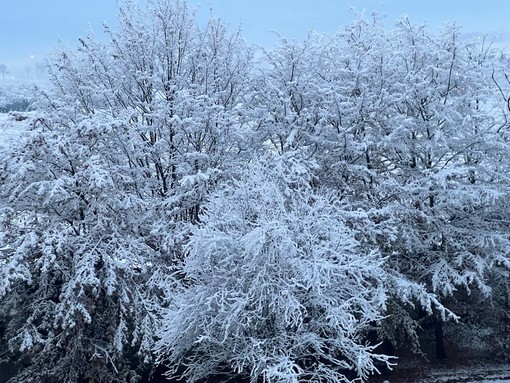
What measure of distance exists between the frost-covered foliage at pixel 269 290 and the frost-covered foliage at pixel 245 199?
0.20 feet

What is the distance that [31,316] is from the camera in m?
13.1

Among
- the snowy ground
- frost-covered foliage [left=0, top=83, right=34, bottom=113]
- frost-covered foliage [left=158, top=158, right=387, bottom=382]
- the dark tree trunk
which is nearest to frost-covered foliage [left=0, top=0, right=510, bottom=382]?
frost-covered foliage [left=158, top=158, right=387, bottom=382]

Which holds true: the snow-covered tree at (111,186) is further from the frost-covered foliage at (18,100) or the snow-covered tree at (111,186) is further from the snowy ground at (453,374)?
the snowy ground at (453,374)

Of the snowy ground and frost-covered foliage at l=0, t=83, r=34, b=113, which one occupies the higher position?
frost-covered foliage at l=0, t=83, r=34, b=113

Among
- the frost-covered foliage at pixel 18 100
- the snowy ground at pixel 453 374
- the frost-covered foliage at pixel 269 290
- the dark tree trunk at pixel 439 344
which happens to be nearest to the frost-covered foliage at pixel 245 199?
the frost-covered foliage at pixel 269 290

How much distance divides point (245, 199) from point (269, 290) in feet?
7.49

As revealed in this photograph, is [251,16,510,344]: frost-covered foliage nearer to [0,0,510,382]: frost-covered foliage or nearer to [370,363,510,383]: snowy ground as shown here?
[0,0,510,382]: frost-covered foliage

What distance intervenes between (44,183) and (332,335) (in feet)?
26.5

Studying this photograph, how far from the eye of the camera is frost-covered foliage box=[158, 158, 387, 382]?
11.0m

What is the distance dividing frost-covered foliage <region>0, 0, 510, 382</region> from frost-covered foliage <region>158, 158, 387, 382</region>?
0.20 ft

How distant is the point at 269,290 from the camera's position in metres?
11.1

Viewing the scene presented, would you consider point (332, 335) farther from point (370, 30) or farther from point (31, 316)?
point (370, 30)

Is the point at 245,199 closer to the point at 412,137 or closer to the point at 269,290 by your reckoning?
the point at 269,290

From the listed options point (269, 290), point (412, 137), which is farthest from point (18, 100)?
point (412, 137)
